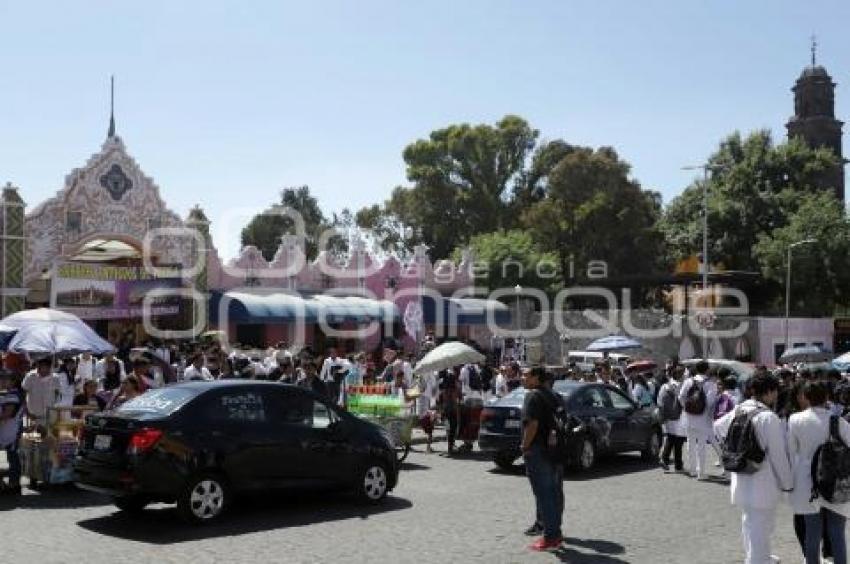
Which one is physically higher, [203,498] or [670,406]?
[670,406]

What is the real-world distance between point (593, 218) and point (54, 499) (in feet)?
161

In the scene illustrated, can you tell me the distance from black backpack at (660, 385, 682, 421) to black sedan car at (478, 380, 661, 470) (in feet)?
2.69

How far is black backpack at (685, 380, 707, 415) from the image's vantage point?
45.9 feet

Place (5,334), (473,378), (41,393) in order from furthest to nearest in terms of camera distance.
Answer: (473,378) < (5,334) < (41,393)

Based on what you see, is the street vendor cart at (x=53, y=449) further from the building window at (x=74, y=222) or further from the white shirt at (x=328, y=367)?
the building window at (x=74, y=222)

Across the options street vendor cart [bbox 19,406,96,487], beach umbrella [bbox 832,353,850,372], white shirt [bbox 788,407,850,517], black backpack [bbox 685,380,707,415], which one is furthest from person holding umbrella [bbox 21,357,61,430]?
beach umbrella [bbox 832,353,850,372]

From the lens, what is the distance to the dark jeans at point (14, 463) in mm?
11586

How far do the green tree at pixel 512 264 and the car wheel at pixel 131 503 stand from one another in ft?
125

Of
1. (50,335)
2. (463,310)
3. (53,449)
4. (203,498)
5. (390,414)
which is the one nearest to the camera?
(203,498)

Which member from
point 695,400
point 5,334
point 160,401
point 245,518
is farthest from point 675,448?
point 5,334

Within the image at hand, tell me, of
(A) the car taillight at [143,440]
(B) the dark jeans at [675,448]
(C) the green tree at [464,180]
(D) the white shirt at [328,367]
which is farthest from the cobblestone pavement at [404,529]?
(C) the green tree at [464,180]

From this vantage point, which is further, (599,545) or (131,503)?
(131,503)

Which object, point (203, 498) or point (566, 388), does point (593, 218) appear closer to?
point (566, 388)

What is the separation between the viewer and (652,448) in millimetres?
16359
